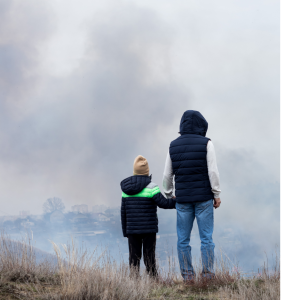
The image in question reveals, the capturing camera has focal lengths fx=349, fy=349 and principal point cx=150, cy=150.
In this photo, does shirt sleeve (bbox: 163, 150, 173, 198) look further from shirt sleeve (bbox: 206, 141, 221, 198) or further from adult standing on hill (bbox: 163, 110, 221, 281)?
shirt sleeve (bbox: 206, 141, 221, 198)

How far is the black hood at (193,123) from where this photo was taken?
14.9ft

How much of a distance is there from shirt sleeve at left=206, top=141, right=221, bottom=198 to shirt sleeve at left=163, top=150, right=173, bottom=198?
1.87 ft

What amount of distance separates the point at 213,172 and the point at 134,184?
1.13 metres

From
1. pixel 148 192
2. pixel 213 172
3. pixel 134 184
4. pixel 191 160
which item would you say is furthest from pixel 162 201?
pixel 213 172

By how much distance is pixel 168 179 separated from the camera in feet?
15.4

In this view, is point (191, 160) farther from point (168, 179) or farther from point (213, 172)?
point (168, 179)

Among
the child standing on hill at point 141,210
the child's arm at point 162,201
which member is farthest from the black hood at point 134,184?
the child's arm at point 162,201

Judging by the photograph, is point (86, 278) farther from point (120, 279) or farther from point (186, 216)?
point (186, 216)

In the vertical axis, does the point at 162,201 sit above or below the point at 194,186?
below

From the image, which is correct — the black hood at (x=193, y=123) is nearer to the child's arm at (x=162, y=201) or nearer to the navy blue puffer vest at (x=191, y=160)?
the navy blue puffer vest at (x=191, y=160)
